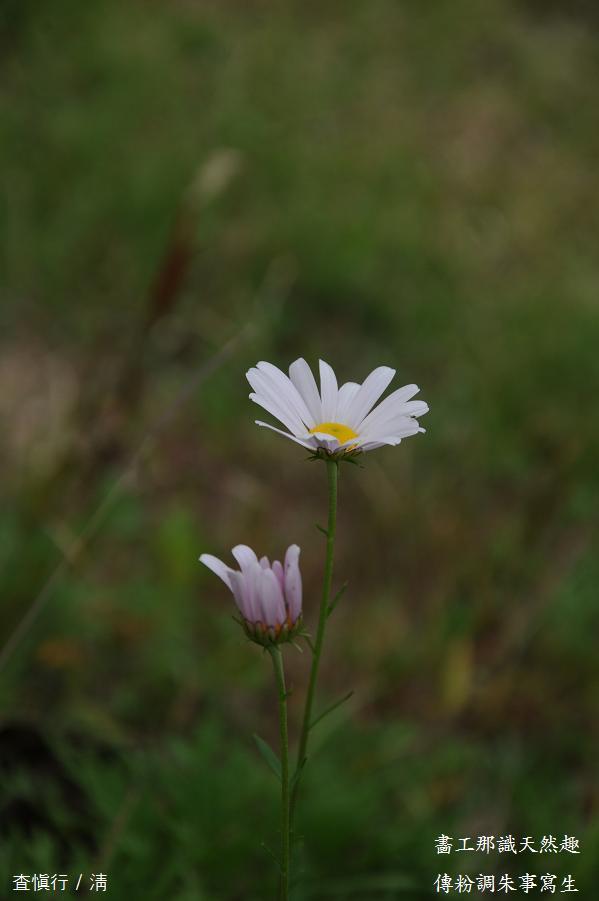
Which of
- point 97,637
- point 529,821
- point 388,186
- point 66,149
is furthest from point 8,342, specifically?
point 529,821

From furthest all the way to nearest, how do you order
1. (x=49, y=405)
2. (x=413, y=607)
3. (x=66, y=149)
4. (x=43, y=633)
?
1. (x=66, y=149)
2. (x=49, y=405)
3. (x=413, y=607)
4. (x=43, y=633)

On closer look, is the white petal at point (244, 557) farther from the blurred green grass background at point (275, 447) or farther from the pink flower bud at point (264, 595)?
the blurred green grass background at point (275, 447)

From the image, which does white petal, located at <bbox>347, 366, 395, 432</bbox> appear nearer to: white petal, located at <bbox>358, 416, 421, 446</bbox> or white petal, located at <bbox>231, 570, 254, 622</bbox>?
white petal, located at <bbox>358, 416, 421, 446</bbox>

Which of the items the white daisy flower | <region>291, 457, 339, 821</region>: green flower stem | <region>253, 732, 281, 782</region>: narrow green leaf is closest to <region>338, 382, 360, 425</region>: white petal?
the white daisy flower

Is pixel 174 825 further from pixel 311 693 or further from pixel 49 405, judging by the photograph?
Result: pixel 49 405

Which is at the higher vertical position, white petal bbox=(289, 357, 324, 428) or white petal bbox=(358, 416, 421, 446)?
white petal bbox=(289, 357, 324, 428)

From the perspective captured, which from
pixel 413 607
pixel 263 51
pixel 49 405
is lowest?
pixel 413 607

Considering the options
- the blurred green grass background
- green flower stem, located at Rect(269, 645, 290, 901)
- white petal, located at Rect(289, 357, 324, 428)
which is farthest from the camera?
the blurred green grass background

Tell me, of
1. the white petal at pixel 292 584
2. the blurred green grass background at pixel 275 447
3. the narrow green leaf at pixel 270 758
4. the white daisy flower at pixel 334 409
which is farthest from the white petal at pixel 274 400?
the blurred green grass background at pixel 275 447
